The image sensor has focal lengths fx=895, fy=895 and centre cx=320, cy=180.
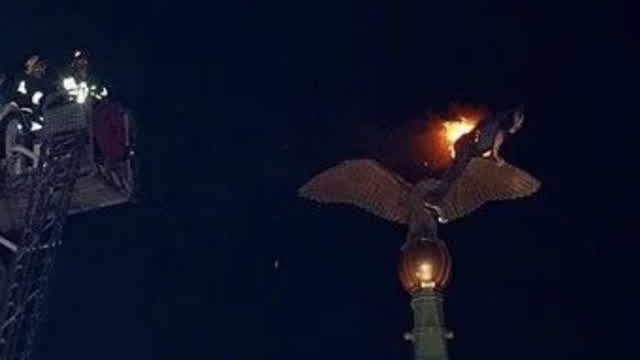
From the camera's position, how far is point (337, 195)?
36.4 ft

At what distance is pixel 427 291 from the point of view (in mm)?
9461

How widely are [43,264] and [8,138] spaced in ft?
11.3

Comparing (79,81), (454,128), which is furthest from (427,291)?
(79,81)

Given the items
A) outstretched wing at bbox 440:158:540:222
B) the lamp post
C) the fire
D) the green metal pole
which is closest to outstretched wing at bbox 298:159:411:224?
outstretched wing at bbox 440:158:540:222

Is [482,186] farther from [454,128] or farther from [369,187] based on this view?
[369,187]

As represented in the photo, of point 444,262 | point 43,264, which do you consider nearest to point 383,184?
point 444,262

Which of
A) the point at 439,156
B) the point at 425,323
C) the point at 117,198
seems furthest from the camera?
the point at 117,198

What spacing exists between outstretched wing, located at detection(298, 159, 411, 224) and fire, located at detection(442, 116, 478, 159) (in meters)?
0.70

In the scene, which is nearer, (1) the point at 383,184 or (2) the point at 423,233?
(2) the point at 423,233

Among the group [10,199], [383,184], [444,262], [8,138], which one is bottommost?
[444,262]

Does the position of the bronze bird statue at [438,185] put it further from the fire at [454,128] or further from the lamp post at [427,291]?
the lamp post at [427,291]

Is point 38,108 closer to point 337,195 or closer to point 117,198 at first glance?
point 117,198

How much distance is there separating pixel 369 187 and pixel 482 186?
1.38m

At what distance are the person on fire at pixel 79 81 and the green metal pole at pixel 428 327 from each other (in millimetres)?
8375
